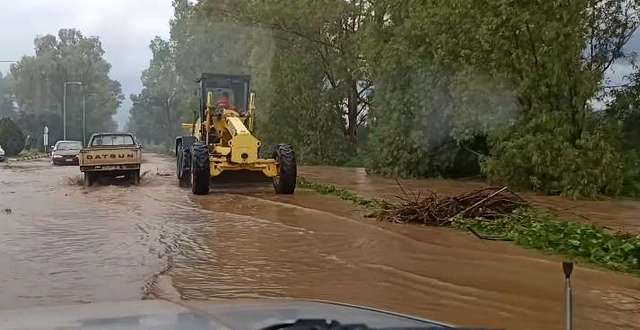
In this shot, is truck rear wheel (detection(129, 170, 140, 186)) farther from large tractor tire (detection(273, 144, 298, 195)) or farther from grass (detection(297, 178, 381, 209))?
large tractor tire (detection(273, 144, 298, 195))

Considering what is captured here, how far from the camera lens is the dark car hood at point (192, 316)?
8.29 feet

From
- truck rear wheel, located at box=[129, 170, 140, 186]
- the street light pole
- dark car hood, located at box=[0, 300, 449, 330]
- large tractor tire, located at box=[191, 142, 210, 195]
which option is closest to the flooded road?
large tractor tire, located at box=[191, 142, 210, 195]

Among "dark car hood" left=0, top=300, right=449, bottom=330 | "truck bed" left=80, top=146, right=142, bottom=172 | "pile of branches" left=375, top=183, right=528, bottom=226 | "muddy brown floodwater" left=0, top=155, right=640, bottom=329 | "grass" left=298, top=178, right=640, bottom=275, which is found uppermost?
"truck bed" left=80, top=146, right=142, bottom=172

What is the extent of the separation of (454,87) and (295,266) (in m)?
13.4

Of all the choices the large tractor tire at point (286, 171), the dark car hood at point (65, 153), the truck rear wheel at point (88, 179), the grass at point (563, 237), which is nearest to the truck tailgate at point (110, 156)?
the truck rear wheel at point (88, 179)

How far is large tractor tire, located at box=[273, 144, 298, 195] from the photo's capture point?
64.5 feet

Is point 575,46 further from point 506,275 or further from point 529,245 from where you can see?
point 506,275

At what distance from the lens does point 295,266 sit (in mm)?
9898

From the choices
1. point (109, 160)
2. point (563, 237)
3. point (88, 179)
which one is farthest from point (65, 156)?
point (563, 237)

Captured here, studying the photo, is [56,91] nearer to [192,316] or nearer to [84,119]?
[84,119]

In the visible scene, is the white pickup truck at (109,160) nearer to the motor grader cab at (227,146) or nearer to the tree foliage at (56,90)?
the motor grader cab at (227,146)

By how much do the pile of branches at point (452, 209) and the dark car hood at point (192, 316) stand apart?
1072 centimetres

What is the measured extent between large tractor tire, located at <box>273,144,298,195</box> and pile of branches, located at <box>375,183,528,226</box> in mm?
5211

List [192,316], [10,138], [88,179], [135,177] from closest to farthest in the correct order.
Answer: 1. [192,316]
2. [88,179]
3. [135,177]
4. [10,138]
